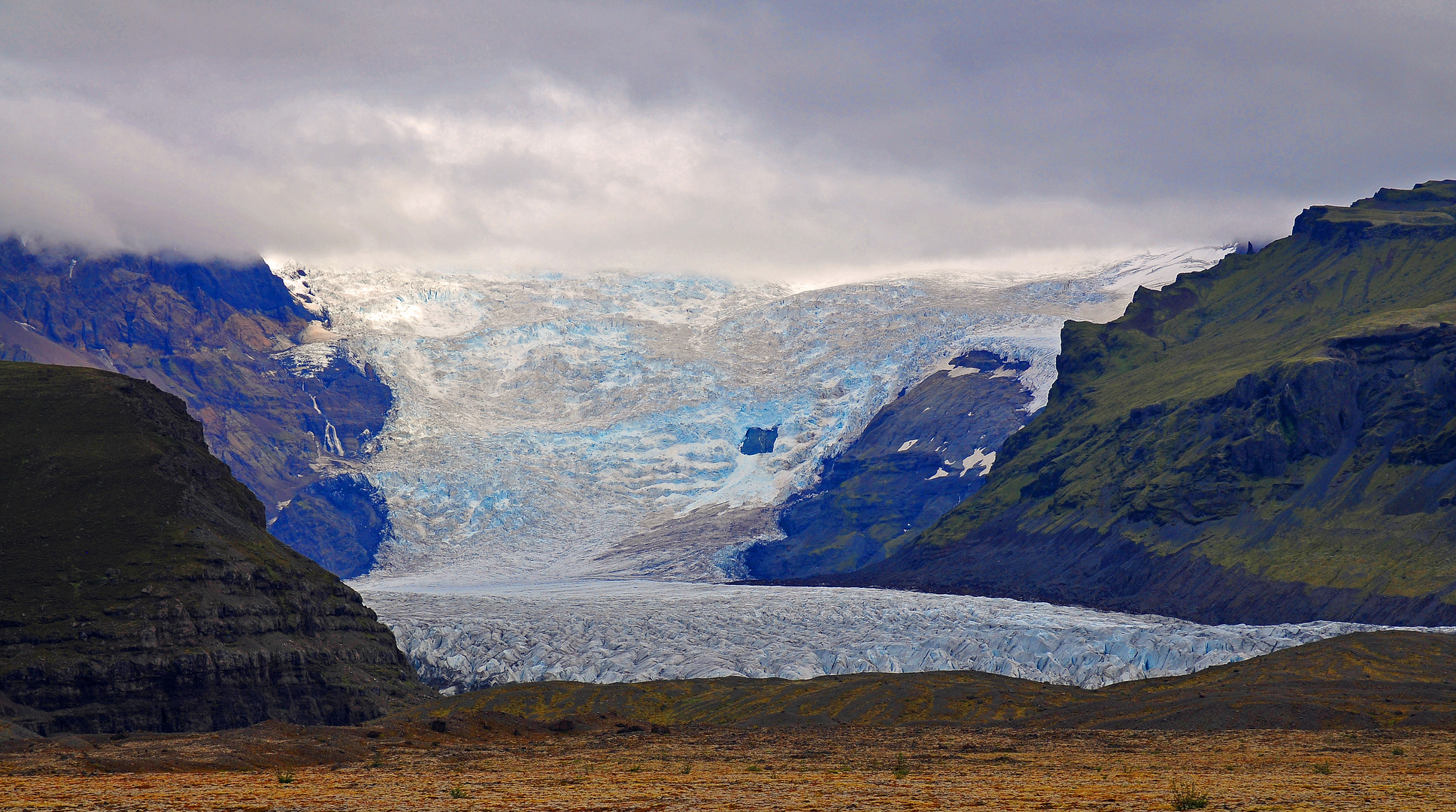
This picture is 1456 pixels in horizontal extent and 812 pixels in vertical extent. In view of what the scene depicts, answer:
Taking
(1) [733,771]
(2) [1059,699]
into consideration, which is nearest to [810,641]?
(2) [1059,699]

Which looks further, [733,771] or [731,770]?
[731,770]

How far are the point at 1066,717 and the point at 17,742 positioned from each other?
60623 millimetres

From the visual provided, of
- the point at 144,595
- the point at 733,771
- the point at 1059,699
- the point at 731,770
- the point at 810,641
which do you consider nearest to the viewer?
the point at 733,771

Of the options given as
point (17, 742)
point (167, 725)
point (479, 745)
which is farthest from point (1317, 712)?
point (167, 725)

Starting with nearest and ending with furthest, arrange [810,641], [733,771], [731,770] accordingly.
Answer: [733,771] < [731,770] < [810,641]

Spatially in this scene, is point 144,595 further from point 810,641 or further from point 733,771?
point 810,641

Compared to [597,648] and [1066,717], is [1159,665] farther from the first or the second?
[597,648]

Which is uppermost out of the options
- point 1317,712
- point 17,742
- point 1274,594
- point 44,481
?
point 44,481

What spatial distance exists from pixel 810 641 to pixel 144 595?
69.0 m

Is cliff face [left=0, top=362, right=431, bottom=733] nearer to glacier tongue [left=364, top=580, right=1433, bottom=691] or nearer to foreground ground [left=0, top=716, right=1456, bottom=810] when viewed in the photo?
glacier tongue [left=364, top=580, right=1433, bottom=691]

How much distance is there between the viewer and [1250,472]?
195250mm

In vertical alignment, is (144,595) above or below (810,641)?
above

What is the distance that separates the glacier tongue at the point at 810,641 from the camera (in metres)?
129

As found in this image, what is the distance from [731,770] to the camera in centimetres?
5006
